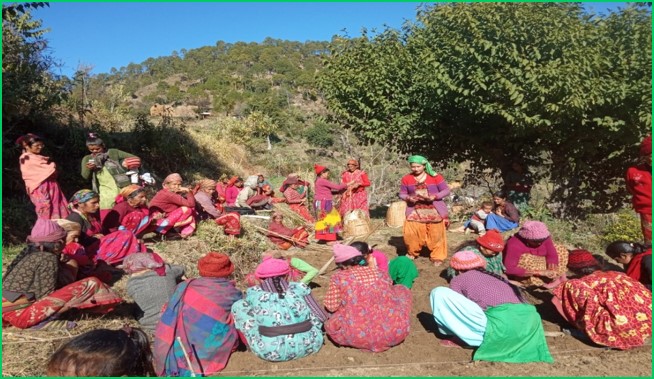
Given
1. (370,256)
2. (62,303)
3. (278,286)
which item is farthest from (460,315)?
(62,303)

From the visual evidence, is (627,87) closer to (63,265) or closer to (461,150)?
(461,150)

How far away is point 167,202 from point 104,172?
3.26ft

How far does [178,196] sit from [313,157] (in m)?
20.7

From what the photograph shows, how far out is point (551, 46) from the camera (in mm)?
6918

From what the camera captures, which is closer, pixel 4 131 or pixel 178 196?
pixel 178 196

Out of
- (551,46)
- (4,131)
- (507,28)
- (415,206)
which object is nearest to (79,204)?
(4,131)

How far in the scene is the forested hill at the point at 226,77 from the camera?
150ft

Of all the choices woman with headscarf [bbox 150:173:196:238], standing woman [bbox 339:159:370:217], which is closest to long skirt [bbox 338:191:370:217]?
standing woman [bbox 339:159:370:217]

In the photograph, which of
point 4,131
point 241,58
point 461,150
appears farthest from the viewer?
point 241,58

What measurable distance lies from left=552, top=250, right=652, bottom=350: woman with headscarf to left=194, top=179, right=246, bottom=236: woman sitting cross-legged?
14.5ft

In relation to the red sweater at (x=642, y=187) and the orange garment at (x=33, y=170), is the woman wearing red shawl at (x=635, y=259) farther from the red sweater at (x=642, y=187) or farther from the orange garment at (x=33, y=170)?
the orange garment at (x=33, y=170)

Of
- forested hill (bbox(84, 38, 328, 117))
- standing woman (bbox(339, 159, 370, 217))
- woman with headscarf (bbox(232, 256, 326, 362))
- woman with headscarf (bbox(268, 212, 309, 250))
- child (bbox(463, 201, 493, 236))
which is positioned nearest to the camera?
woman with headscarf (bbox(232, 256, 326, 362))

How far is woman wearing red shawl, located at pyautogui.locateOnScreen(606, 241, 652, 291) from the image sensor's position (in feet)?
13.8

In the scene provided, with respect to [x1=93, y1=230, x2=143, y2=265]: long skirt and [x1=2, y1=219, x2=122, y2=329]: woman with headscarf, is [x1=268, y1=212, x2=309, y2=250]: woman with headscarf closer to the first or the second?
[x1=93, y1=230, x2=143, y2=265]: long skirt
